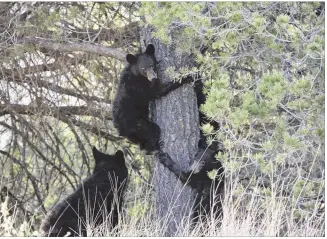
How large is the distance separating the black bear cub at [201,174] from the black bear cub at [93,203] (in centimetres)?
66

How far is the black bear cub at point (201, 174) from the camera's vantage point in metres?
6.48

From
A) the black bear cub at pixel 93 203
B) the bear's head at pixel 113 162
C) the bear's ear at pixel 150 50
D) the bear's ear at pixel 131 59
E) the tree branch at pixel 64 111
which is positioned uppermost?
the bear's ear at pixel 150 50

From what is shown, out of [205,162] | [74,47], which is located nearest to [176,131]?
[205,162]

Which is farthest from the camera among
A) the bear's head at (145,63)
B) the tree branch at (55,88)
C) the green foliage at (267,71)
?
the tree branch at (55,88)

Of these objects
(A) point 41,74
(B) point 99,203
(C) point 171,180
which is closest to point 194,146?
(C) point 171,180

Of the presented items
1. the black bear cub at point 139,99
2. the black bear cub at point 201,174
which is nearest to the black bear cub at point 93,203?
the black bear cub at point 139,99

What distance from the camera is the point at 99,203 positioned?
22.4 ft

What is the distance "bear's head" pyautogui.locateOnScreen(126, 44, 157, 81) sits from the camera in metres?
6.65

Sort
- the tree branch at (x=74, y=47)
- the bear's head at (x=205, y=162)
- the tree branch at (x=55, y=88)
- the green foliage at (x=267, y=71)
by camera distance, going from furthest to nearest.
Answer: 1. the tree branch at (x=55, y=88)
2. the tree branch at (x=74, y=47)
3. the bear's head at (x=205, y=162)
4. the green foliage at (x=267, y=71)

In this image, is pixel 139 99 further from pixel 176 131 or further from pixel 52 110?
pixel 52 110

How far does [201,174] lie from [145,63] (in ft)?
4.28

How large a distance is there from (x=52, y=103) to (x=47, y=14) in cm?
120

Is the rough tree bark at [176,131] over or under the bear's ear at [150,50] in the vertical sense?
under

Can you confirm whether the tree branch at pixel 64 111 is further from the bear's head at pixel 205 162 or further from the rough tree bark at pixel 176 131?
the bear's head at pixel 205 162
